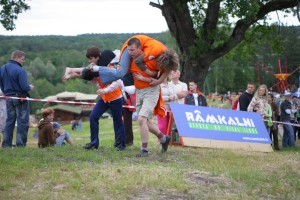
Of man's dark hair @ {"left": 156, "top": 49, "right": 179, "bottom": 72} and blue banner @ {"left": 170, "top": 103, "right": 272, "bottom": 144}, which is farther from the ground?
man's dark hair @ {"left": 156, "top": 49, "right": 179, "bottom": 72}

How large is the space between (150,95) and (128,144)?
96.0 inches

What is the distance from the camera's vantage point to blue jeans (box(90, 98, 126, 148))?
992 cm

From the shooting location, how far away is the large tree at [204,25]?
773 inches

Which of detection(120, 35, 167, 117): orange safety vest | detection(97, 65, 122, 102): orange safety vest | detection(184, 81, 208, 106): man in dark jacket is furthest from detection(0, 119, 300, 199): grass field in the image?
detection(184, 81, 208, 106): man in dark jacket

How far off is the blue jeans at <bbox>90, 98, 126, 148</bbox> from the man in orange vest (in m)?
0.87

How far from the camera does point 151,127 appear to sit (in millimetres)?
9320

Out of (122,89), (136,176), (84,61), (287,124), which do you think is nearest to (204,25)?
(287,124)

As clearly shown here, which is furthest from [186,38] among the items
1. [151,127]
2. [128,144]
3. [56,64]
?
[56,64]

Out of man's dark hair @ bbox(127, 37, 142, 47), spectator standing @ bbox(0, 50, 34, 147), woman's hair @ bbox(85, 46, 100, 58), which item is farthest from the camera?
spectator standing @ bbox(0, 50, 34, 147)

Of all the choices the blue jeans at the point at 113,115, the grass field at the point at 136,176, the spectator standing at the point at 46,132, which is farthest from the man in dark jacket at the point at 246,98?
the spectator standing at the point at 46,132

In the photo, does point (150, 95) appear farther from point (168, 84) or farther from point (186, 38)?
point (186, 38)

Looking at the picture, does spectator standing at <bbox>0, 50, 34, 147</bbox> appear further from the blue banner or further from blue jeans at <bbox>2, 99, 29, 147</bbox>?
the blue banner

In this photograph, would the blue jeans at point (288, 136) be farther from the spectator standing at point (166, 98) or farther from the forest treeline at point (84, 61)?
the forest treeline at point (84, 61)

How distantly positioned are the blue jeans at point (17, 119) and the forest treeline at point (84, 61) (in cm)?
6938
